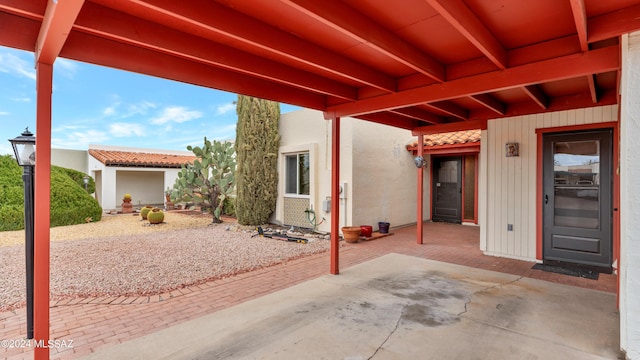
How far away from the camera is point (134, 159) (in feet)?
51.6

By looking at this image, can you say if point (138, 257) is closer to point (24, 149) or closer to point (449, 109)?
point (24, 149)

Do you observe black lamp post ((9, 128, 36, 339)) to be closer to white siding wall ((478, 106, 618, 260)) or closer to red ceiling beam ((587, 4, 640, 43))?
red ceiling beam ((587, 4, 640, 43))

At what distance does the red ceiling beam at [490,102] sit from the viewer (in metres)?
4.76

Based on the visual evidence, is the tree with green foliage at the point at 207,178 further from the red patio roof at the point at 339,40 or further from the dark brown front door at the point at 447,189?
the red patio roof at the point at 339,40

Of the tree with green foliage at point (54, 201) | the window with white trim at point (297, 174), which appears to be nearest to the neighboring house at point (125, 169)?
the tree with green foliage at point (54, 201)

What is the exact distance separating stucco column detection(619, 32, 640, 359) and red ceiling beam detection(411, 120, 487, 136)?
3.79 meters

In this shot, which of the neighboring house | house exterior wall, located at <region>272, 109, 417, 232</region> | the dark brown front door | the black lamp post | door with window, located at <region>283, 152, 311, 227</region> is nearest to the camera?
the black lamp post

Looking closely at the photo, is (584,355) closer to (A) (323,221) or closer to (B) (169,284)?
(B) (169,284)

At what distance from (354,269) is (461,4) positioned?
4.08 m

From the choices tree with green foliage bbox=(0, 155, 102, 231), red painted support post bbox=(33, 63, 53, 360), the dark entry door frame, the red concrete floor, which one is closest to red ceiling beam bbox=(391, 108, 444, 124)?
the dark entry door frame

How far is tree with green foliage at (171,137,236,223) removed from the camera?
10836 millimetres

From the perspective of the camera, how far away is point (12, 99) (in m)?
20.4

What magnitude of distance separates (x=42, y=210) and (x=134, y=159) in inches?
599

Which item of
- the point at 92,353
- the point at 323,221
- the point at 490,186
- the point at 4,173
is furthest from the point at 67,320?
the point at 4,173
